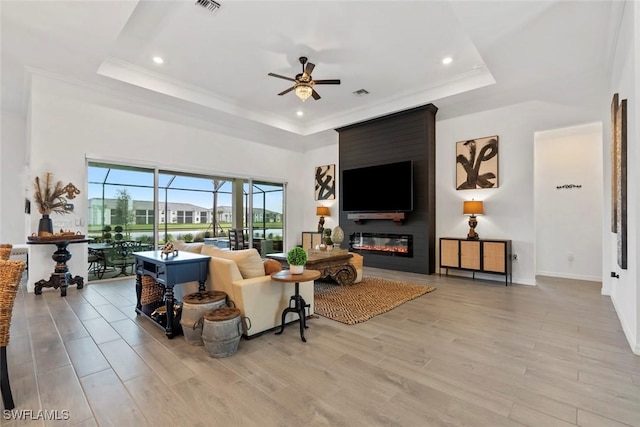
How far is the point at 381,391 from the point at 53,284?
17.4ft

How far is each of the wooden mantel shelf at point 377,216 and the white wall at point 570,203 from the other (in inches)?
116

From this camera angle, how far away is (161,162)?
20.7ft

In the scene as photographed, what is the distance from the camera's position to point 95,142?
5473 millimetres

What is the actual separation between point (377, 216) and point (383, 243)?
0.67 meters

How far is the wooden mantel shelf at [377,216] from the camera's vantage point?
659 centimetres

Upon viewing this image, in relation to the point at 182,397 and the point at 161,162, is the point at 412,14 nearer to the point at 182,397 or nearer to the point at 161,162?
the point at 182,397

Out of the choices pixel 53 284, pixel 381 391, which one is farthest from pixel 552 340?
pixel 53 284

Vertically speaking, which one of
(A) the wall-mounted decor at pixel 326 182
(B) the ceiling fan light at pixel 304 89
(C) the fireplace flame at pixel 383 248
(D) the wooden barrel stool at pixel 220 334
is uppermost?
(B) the ceiling fan light at pixel 304 89

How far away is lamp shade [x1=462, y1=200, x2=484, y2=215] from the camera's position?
18.6ft

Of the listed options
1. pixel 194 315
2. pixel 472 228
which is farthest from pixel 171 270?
pixel 472 228

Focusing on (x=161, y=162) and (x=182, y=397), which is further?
(x=161, y=162)

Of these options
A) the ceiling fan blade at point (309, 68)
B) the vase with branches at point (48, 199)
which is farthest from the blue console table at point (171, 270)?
the ceiling fan blade at point (309, 68)

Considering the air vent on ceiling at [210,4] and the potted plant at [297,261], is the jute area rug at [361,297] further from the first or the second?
the air vent on ceiling at [210,4]

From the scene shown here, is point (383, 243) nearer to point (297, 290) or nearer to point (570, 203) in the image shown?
point (570, 203)
